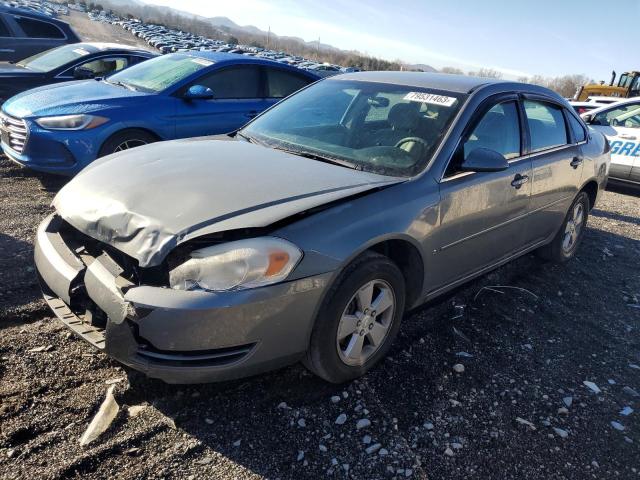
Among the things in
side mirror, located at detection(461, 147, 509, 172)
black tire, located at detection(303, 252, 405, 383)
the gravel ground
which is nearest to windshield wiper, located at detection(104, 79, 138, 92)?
the gravel ground

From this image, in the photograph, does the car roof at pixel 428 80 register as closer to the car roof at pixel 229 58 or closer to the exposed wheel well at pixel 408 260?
the exposed wheel well at pixel 408 260

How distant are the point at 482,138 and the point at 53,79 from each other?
6.61 m

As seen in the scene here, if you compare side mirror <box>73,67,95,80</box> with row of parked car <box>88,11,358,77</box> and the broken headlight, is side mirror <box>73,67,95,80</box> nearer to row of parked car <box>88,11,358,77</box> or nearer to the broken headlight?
the broken headlight

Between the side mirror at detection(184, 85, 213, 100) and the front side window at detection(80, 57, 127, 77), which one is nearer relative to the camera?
the side mirror at detection(184, 85, 213, 100)

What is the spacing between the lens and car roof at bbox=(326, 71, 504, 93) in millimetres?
3537

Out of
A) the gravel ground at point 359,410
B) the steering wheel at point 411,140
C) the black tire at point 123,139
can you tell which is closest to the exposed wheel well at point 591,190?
the gravel ground at point 359,410

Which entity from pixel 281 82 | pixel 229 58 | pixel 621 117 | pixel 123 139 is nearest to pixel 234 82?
pixel 229 58

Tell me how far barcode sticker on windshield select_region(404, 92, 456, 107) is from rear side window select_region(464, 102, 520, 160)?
254mm

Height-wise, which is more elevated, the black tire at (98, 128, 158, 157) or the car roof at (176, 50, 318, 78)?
the car roof at (176, 50, 318, 78)

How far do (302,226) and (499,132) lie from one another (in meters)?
2.06

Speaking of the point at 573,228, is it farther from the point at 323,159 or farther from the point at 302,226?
the point at 302,226

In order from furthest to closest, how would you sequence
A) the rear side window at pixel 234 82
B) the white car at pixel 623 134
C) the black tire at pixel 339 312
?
the white car at pixel 623 134, the rear side window at pixel 234 82, the black tire at pixel 339 312

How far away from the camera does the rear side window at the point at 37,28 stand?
998 centimetres

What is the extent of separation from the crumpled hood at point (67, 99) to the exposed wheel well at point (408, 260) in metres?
3.89
